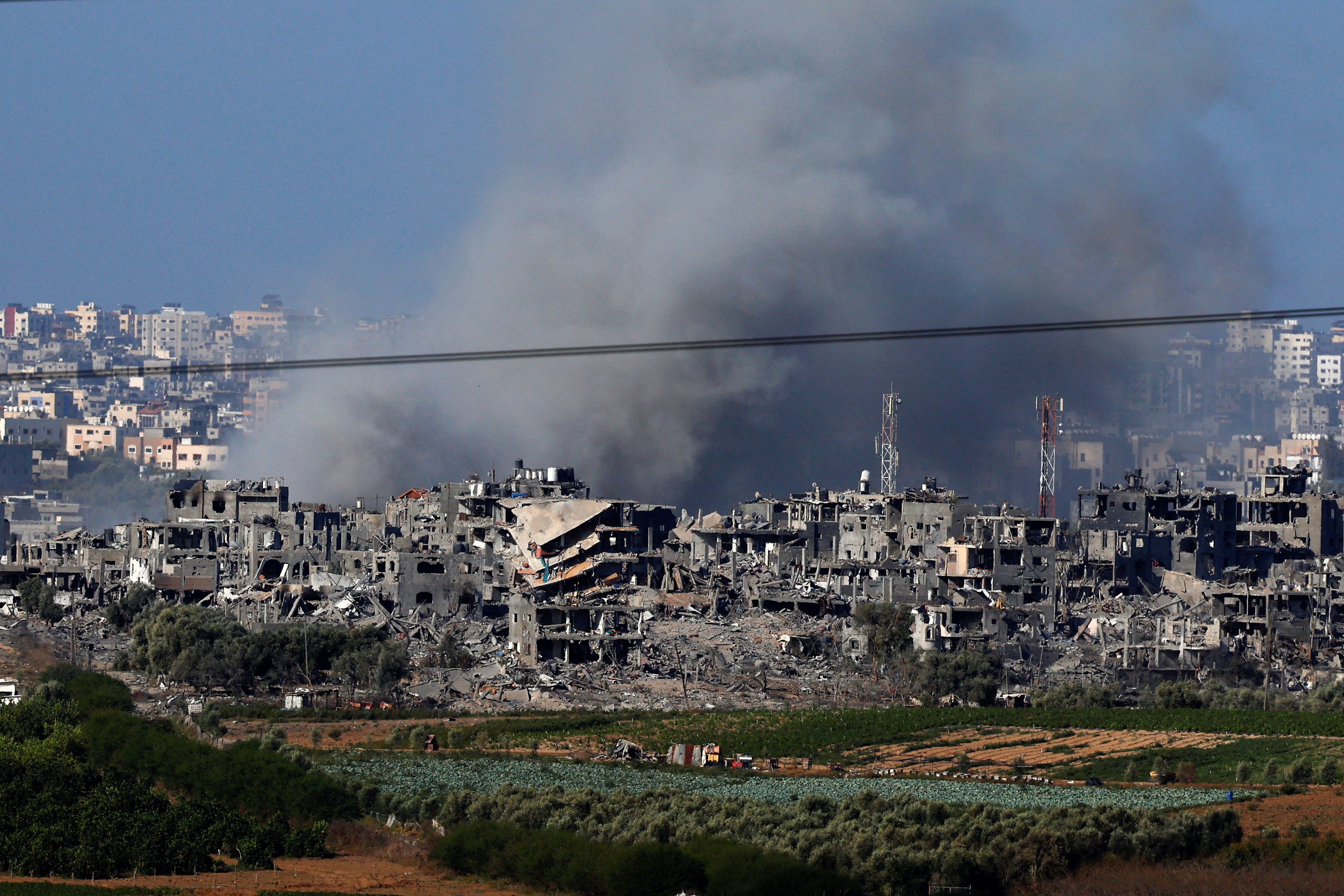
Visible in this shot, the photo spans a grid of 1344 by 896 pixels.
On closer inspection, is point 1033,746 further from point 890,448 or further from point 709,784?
point 890,448

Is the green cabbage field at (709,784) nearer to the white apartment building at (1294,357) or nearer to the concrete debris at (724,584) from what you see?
the concrete debris at (724,584)

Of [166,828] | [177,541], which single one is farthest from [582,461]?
[166,828]

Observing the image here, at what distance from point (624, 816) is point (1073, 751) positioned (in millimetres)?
12107

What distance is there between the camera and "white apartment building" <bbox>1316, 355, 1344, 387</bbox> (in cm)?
18225

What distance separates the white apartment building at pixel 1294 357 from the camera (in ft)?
595

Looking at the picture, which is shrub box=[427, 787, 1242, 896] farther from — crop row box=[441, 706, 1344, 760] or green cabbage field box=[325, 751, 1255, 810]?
crop row box=[441, 706, 1344, 760]

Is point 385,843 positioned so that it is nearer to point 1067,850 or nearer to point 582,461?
point 1067,850

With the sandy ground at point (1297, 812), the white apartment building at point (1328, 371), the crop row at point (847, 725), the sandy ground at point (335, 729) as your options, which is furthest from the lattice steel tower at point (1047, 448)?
the white apartment building at point (1328, 371)

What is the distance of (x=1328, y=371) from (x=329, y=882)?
168 m

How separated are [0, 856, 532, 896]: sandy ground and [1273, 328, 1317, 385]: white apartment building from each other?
527ft

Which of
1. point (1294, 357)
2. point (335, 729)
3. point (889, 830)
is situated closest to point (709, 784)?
point (889, 830)

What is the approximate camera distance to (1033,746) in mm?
38312

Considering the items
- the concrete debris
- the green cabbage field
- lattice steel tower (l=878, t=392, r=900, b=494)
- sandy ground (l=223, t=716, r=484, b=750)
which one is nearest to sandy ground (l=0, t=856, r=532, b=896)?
the green cabbage field

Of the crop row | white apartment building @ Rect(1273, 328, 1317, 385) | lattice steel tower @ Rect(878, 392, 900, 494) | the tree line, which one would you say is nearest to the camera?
the tree line
